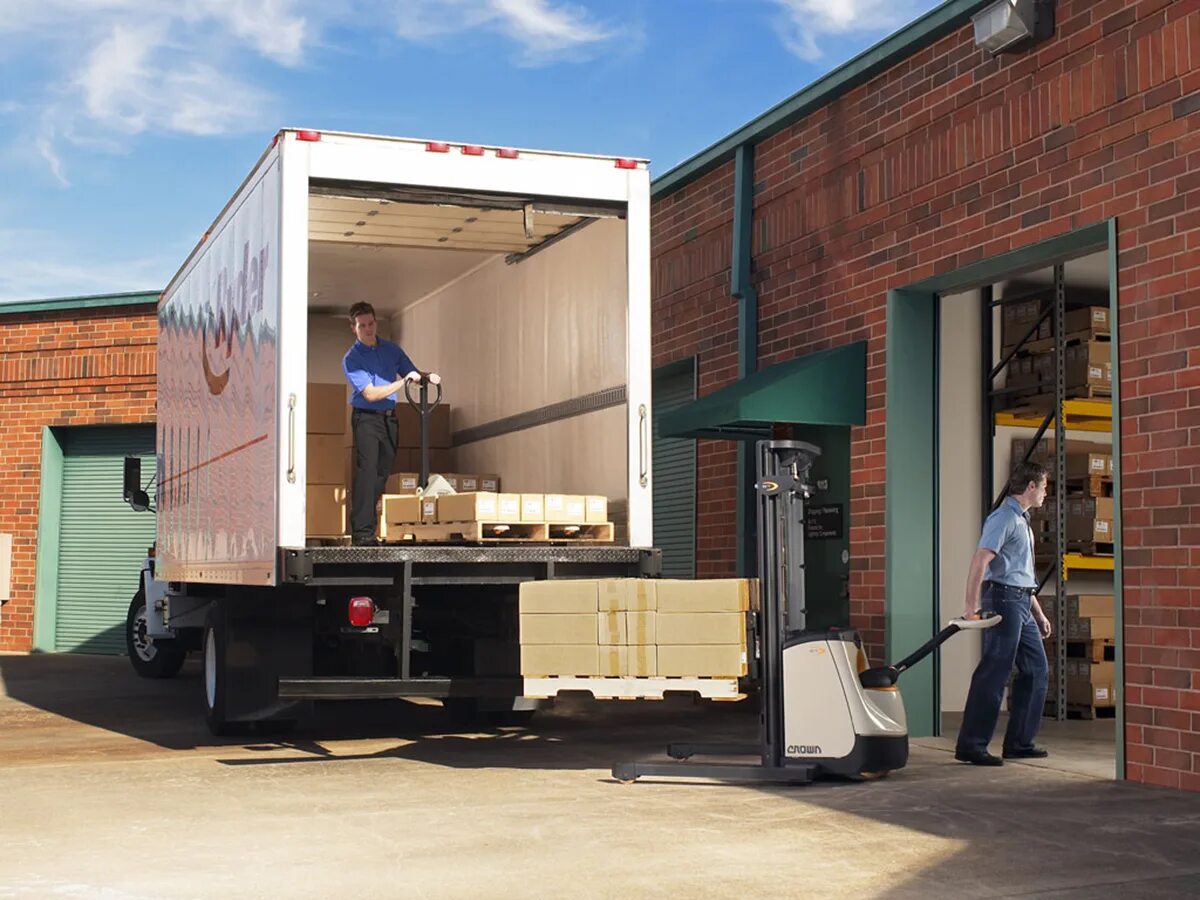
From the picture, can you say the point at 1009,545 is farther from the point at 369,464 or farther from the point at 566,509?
the point at 369,464

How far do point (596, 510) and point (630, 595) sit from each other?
119cm

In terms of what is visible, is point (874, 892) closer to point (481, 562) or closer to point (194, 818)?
point (194, 818)

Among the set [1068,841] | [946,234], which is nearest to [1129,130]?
[946,234]

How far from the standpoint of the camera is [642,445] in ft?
32.3

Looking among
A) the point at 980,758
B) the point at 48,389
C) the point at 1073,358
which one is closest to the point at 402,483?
the point at 980,758

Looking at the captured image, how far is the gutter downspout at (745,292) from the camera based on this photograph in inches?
492

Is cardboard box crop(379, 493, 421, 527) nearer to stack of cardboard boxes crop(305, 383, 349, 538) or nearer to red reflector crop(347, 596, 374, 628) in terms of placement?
red reflector crop(347, 596, 374, 628)

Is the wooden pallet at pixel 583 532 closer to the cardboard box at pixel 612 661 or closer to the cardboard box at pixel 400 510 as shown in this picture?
the cardboard box at pixel 400 510

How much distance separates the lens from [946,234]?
33.4 ft

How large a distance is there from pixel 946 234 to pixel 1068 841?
457 cm

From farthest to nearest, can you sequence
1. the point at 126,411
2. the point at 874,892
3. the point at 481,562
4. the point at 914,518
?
the point at 126,411
the point at 914,518
the point at 481,562
the point at 874,892

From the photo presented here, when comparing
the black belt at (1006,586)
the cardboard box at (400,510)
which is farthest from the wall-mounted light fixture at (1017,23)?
the cardboard box at (400,510)

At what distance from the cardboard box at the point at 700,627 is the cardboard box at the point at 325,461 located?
11.2 feet

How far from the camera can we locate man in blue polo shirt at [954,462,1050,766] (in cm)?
916
